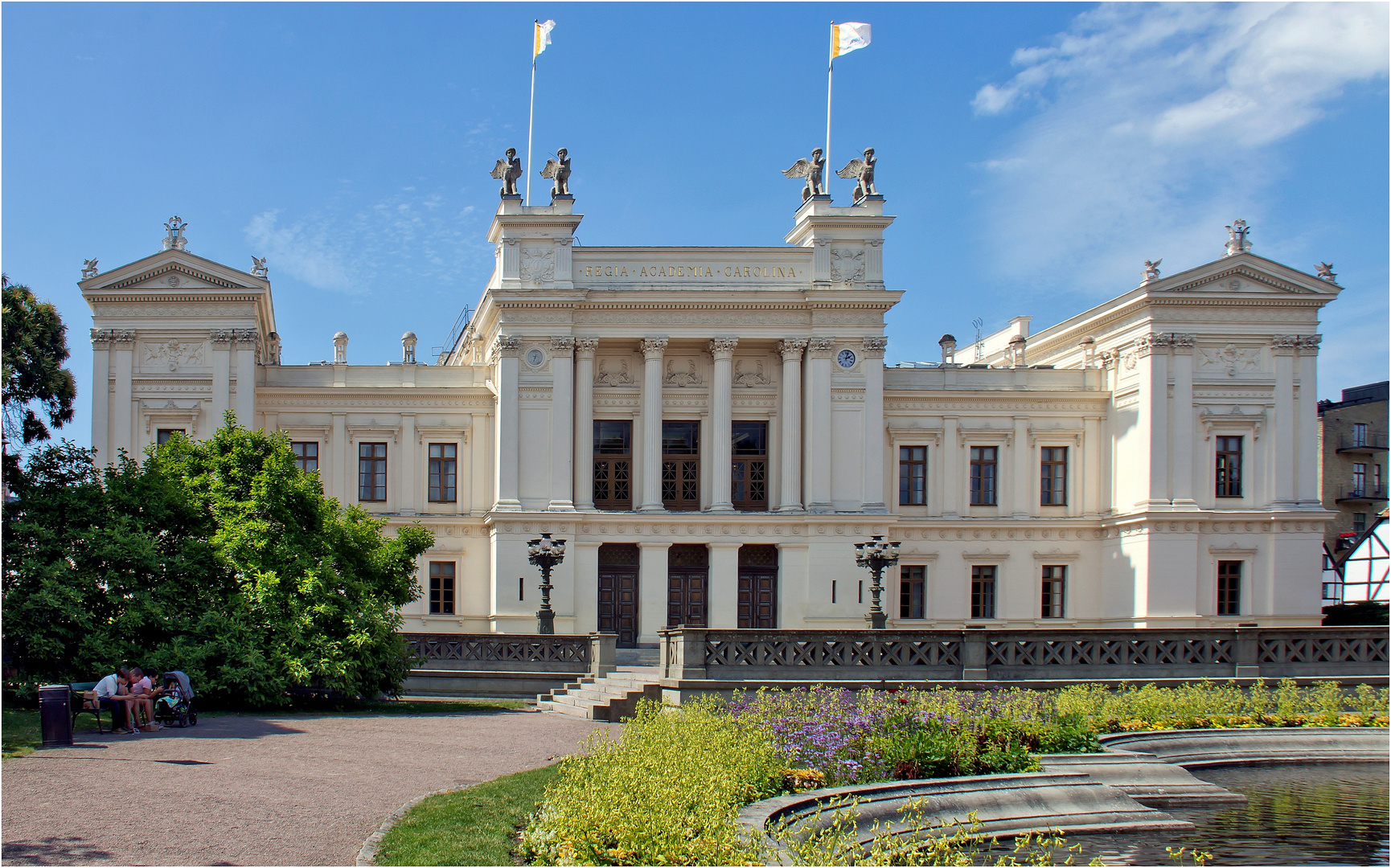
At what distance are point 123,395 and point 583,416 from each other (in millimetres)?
14773

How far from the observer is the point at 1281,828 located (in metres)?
14.4

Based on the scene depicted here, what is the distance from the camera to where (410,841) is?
11.7m

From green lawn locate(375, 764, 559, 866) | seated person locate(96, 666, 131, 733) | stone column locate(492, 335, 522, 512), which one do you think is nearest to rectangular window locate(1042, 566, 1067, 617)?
stone column locate(492, 335, 522, 512)

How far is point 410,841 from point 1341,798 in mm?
12111

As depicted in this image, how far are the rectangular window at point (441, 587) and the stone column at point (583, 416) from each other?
203 inches

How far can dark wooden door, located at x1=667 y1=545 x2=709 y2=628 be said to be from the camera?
1638 inches

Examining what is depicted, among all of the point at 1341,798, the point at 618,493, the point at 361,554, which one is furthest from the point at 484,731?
the point at 618,493

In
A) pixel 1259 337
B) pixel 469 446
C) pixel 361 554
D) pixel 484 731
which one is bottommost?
pixel 484 731

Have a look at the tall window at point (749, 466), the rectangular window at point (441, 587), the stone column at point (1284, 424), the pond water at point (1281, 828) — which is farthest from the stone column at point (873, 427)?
the pond water at point (1281, 828)

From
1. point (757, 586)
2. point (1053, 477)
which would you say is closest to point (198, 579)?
point (757, 586)

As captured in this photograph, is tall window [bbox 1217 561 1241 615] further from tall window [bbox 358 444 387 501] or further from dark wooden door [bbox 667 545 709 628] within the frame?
tall window [bbox 358 444 387 501]

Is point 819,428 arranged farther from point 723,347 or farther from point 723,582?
point 723,582

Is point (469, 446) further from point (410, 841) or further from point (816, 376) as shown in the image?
point (410, 841)

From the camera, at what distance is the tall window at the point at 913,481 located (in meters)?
44.2
